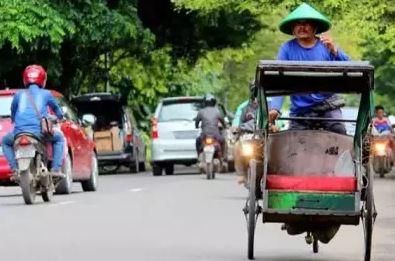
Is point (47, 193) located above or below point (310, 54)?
below

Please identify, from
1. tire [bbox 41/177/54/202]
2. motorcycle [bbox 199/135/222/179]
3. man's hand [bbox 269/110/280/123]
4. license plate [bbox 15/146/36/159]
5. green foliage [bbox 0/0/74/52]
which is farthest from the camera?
green foliage [bbox 0/0/74/52]

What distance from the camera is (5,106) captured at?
19.4 meters

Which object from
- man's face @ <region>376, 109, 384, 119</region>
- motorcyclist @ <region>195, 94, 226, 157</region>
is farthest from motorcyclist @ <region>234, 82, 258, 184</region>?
man's face @ <region>376, 109, 384, 119</region>

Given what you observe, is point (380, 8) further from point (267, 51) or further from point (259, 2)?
point (267, 51)

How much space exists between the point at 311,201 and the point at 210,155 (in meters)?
17.7

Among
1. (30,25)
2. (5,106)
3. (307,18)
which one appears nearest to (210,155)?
(30,25)

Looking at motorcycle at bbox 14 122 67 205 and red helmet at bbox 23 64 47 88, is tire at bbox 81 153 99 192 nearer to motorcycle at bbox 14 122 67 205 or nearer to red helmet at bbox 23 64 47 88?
motorcycle at bbox 14 122 67 205

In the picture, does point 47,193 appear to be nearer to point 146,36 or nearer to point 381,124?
point 381,124

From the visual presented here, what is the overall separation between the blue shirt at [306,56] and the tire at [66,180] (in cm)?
839

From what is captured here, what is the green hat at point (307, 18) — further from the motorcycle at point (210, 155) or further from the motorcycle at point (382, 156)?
the motorcycle at point (382, 156)

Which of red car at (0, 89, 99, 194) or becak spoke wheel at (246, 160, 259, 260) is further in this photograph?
red car at (0, 89, 99, 194)

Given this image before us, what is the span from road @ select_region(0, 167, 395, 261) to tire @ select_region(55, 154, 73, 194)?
0.25 meters

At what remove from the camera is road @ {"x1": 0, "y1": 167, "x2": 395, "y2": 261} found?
34.2ft

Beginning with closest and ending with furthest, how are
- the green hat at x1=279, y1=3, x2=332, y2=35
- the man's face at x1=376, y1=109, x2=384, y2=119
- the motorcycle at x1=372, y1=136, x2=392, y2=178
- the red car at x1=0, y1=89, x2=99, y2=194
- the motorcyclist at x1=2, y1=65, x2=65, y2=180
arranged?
the green hat at x1=279, y1=3, x2=332, y2=35, the motorcyclist at x1=2, y1=65, x2=65, y2=180, the red car at x1=0, y1=89, x2=99, y2=194, the motorcycle at x1=372, y1=136, x2=392, y2=178, the man's face at x1=376, y1=109, x2=384, y2=119
